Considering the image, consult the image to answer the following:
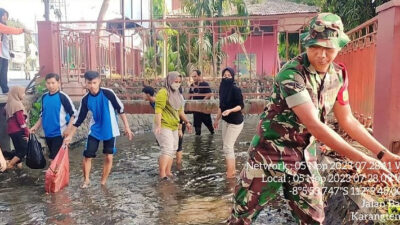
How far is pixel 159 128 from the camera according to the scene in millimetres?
5883

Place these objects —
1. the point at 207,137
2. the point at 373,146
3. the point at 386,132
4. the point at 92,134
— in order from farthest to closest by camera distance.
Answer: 1. the point at 207,137
2. the point at 92,134
3. the point at 386,132
4. the point at 373,146

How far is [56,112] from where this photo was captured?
581 centimetres

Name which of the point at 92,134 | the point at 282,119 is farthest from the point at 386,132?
the point at 92,134

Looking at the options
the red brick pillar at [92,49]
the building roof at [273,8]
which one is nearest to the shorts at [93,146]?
the red brick pillar at [92,49]

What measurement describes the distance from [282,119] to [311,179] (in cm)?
42

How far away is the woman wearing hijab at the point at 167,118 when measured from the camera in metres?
5.92

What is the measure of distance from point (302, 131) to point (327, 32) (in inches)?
24.5

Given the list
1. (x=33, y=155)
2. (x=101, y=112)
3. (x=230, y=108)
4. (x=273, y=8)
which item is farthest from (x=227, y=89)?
(x=273, y=8)

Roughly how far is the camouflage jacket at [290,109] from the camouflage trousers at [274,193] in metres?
0.08

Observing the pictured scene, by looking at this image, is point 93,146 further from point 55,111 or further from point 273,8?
point 273,8

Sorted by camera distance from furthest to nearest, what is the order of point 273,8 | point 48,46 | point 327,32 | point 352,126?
point 273,8 < point 48,46 < point 352,126 < point 327,32

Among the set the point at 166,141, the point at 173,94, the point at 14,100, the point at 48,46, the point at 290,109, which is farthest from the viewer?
the point at 48,46

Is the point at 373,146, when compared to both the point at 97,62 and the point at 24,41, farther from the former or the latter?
the point at 24,41

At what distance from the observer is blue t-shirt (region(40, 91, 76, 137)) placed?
5801 mm
